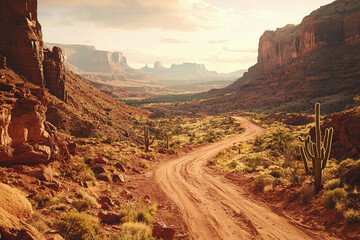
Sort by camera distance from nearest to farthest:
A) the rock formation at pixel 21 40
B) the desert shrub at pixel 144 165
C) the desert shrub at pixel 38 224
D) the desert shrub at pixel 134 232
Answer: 1. the desert shrub at pixel 38 224
2. the desert shrub at pixel 134 232
3. the rock formation at pixel 21 40
4. the desert shrub at pixel 144 165

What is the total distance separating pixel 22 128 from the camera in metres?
10.4

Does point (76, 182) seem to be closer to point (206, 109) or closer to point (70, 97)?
point (70, 97)

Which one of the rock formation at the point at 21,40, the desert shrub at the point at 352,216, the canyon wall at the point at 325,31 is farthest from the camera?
the canyon wall at the point at 325,31

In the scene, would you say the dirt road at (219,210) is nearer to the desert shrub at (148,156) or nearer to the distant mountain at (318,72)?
the desert shrub at (148,156)

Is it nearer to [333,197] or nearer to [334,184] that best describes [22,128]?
[333,197]

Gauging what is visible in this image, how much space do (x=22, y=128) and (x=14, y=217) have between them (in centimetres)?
648

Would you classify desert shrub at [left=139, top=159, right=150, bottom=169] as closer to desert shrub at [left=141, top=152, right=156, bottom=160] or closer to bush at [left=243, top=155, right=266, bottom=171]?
desert shrub at [left=141, top=152, right=156, bottom=160]

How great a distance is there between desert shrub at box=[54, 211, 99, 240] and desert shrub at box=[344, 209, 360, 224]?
931 cm

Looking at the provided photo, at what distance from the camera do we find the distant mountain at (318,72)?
242 feet

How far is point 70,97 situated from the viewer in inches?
1125

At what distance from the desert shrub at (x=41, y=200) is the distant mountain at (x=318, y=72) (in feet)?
228

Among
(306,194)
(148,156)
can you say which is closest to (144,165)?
(148,156)

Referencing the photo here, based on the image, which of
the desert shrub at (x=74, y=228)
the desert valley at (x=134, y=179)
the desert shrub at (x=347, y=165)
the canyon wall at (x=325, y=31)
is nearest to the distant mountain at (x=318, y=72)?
the canyon wall at (x=325, y=31)

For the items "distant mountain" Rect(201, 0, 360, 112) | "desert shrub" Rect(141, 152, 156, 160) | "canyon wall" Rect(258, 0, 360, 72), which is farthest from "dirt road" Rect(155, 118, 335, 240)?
"canyon wall" Rect(258, 0, 360, 72)
